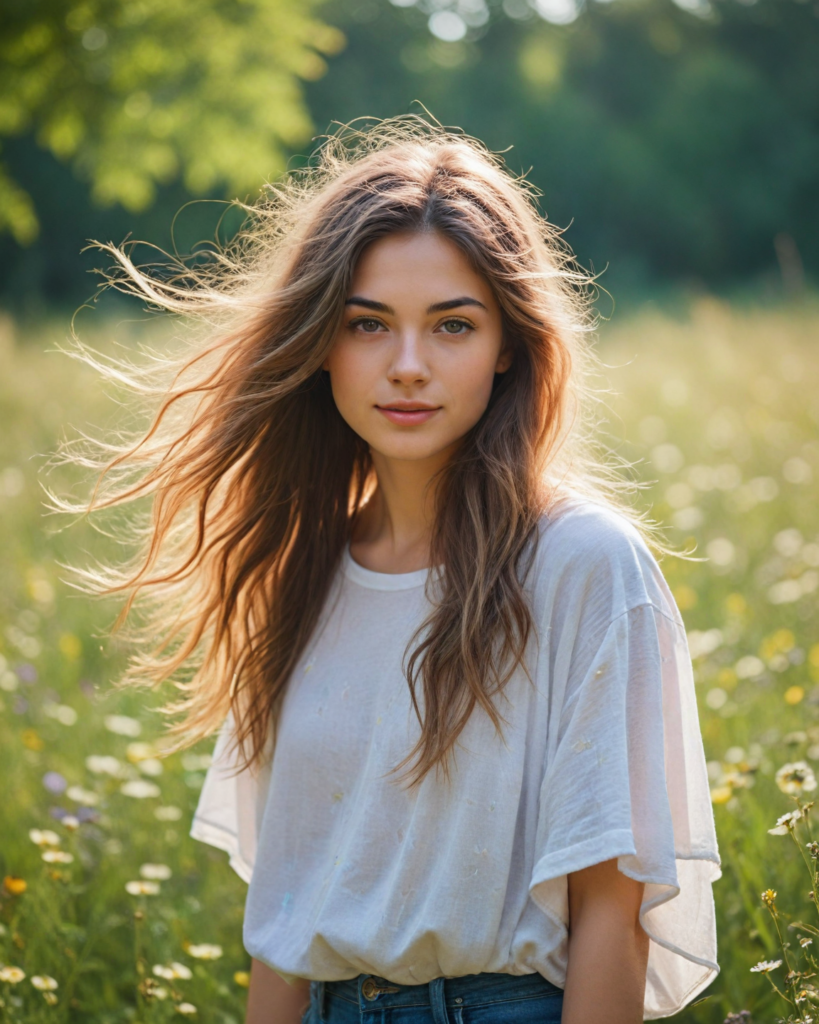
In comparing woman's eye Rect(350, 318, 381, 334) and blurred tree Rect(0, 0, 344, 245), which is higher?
blurred tree Rect(0, 0, 344, 245)

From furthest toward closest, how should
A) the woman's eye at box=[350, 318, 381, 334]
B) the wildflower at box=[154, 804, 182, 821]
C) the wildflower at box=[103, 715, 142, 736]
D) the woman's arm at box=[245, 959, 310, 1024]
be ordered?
the wildflower at box=[103, 715, 142, 736], the wildflower at box=[154, 804, 182, 821], the woman's arm at box=[245, 959, 310, 1024], the woman's eye at box=[350, 318, 381, 334]

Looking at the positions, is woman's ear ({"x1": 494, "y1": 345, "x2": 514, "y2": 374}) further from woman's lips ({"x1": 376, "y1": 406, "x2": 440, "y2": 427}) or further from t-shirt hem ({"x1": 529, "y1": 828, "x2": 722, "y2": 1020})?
t-shirt hem ({"x1": 529, "y1": 828, "x2": 722, "y2": 1020})

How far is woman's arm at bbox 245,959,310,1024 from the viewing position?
71.4 inches

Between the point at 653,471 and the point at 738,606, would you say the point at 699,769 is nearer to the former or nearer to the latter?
the point at 738,606

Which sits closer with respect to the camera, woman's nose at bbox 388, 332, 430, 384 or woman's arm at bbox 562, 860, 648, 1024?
Result: woman's arm at bbox 562, 860, 648, 1024

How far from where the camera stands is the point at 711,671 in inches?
119

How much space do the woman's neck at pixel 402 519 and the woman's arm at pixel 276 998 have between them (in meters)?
0.77

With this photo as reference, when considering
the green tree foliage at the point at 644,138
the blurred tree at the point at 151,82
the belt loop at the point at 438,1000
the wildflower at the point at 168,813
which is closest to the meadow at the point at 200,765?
the wildflower at the point at 168,813

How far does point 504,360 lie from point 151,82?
5.45 m

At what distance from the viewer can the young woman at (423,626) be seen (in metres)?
1.41

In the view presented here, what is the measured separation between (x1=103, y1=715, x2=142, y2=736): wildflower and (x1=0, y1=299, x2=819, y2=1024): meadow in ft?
0.05

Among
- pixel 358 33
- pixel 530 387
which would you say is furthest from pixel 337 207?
pixel 358 33

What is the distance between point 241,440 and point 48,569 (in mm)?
2954

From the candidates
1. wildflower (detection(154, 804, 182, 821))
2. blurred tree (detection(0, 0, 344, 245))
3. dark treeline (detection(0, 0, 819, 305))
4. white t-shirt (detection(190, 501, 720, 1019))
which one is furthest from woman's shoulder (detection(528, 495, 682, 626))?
dark treeline (detection(0, 0, 819, 305))
